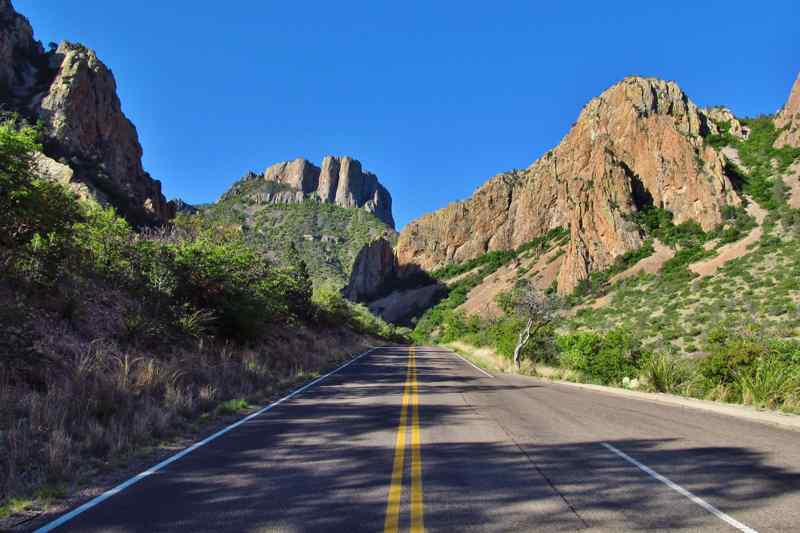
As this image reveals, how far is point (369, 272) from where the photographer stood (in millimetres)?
127812

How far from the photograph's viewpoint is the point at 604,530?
436 centimetres

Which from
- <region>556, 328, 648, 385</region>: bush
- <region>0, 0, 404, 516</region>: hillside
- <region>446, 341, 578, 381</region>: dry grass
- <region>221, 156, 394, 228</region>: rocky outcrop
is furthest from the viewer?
<region>221, 156, 394, 228</region>: rocky outcrop

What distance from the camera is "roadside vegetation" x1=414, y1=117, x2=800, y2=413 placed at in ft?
48.3

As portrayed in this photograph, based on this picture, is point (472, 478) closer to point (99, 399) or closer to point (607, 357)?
point (99, 399)

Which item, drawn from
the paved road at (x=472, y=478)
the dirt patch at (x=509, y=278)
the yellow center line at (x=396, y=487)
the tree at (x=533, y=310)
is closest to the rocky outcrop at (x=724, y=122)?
the dirt patch at (x=509, y=278)

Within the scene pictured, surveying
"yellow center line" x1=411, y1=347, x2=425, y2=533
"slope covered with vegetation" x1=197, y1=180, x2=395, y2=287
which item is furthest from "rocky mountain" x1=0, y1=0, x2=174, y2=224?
"slope covered with vegetation" x1=197, y1=180, x2=395, y2=287

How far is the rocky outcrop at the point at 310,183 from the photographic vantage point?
161125 mm

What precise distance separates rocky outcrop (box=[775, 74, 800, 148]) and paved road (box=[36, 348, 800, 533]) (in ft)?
285

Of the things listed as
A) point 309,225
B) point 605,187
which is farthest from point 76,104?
point 309,225

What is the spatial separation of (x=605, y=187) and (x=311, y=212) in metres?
93.1

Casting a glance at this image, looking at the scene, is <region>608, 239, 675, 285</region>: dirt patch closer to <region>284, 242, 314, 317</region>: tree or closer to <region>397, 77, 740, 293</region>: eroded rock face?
<region>397, 77, 740, 293</region>: eroded rock face

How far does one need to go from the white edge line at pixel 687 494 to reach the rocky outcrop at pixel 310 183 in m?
155

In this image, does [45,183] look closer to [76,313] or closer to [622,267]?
[76,313]

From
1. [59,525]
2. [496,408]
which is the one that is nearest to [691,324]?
[496,408]
